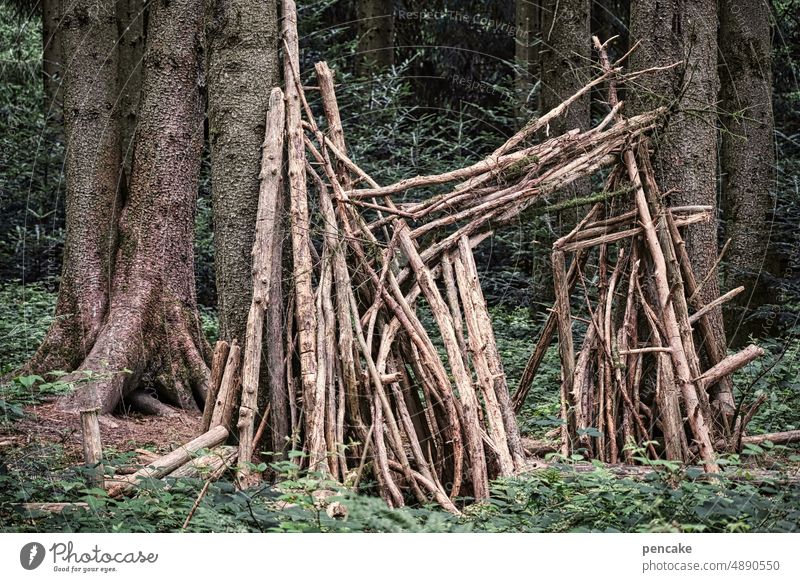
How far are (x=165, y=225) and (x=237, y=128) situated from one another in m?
2.10

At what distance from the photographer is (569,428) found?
5008 millimetres

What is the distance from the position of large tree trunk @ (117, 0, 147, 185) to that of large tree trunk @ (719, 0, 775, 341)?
5.24 m

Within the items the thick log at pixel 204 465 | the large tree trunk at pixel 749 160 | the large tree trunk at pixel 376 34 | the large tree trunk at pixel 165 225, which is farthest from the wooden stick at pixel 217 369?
the large tree trunk at pixel 376 34

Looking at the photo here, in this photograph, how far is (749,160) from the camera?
8.64m

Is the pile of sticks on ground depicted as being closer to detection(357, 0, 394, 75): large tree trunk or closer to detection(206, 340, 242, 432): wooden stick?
detection(206, 340, 242, 432): wooden stick

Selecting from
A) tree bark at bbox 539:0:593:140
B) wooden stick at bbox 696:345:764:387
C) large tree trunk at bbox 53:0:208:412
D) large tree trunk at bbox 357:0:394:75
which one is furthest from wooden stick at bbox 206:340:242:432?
large tree trunk at bbox 357:0:394:75

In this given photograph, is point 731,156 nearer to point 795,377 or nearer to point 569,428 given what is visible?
point 795,377

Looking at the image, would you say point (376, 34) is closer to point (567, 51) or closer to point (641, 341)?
point (567, 51)

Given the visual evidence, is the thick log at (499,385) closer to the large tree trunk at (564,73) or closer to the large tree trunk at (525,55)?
the large tree trunk at (564,73)

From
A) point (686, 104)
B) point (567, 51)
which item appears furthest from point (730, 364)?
point (567, 51)

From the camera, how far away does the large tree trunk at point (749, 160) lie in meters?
8.55

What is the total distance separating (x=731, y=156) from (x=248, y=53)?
555 cm

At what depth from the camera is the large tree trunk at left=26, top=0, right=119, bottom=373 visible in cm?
667

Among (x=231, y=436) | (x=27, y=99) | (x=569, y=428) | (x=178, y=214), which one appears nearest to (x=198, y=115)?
(x=178, y=214)
